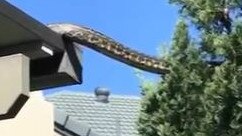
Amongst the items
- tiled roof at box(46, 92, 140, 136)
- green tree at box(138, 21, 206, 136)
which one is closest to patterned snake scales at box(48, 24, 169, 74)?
green tree at box(138, 21, 206, 136)

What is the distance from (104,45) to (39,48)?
0.48 meters

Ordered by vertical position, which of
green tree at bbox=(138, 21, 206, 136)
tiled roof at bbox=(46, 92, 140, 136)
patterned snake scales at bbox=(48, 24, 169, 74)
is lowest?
tiled roof at bbox=(46, 92, 140, 136)

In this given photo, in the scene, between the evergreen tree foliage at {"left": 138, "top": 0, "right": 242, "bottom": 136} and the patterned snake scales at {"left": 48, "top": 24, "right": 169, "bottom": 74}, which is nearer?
the patterned snake scales at {"left": 48, "top": 24, "right": 169, "bottom": 74}

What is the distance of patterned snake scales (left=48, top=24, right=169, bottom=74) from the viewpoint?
13.6ft

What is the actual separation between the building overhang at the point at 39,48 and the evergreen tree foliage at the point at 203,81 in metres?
0.79

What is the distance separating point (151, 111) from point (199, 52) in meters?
0.66

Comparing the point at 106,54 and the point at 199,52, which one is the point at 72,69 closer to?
the point at 106,54

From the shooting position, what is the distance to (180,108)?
4.76 meters

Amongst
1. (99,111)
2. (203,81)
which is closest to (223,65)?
(203,81)

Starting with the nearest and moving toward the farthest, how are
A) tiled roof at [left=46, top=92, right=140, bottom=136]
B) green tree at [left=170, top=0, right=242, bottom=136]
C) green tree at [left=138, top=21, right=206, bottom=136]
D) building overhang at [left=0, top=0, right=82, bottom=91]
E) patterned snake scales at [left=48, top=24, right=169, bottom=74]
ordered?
building overhang at [left=0, top=0, right=82, bottom=91] → patterned snake scales at [left=48, top=24, right=169, bottom=74] → green tree at [left=170, top=0, right=242, bottom=136] → green tree at [left=138, top=21, right=206, bottom=136] → tiled roof at [left=46, top=92, right=140, bottom=136]

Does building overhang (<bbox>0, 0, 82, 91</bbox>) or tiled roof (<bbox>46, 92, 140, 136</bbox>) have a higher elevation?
building overhang (<bbox>0, 0, 82, 91</bbox>)

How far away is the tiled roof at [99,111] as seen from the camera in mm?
12969

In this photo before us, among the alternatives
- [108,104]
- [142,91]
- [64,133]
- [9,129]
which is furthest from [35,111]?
[108,104]

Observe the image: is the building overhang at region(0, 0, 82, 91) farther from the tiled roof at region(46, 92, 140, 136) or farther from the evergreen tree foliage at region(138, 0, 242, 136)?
the tiled roof at region(46, 92, 140, 136)
